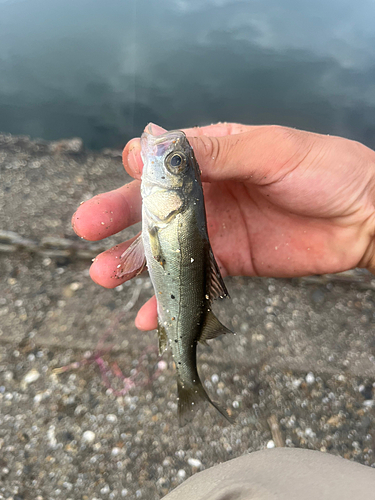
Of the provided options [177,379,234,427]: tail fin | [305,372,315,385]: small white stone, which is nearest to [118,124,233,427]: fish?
[177,379,234,427]: tail fin

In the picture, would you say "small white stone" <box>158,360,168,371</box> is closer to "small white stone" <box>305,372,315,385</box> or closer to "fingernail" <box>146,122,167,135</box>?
"small white stone" <box>305,372,315,385</box>

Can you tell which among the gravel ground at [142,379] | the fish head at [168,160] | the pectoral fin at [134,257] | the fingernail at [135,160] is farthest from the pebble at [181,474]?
the fingernail at [135,160]

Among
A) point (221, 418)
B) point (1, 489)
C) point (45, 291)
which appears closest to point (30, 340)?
point (45, 291)

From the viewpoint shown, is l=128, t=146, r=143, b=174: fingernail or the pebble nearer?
l=128, t=146, r=143, b=174: fingernail

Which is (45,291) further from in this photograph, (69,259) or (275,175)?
(275,175)

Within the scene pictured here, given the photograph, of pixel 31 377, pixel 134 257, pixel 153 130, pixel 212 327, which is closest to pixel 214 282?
pixel 212 327

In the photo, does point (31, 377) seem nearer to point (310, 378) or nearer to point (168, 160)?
point (168, 160)

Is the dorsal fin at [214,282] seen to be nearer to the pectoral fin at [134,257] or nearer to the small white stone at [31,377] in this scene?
the pectoral fin at [134,257]
